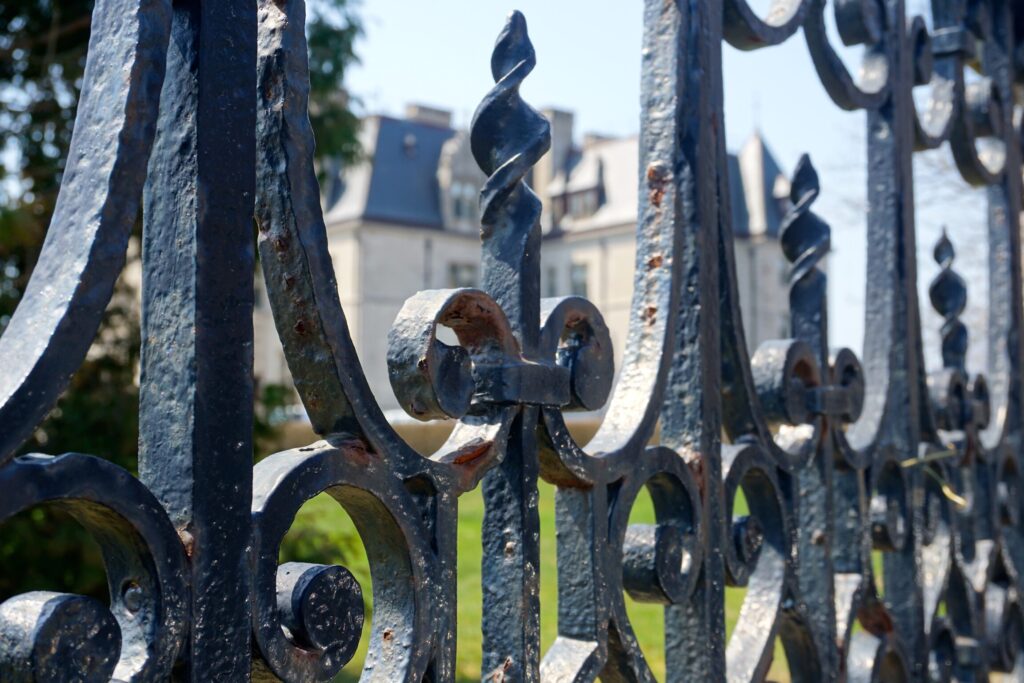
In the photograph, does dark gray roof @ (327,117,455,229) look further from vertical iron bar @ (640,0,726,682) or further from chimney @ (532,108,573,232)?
vertical iron bar @ (640,0,726,682)

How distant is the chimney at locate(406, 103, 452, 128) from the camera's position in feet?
128

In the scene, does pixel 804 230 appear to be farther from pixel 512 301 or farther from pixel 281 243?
pixel 281 243

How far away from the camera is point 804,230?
5.84ft

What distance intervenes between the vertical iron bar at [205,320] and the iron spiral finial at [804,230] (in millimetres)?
1081

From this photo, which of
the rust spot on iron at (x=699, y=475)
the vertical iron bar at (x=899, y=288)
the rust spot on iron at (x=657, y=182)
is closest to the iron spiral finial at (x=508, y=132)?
the rust spot on iron at (x=657, y=182)

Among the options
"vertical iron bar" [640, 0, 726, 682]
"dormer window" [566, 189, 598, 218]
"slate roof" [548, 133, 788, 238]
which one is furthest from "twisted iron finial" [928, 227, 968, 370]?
"dormer window" [566, 189, 598, 218]

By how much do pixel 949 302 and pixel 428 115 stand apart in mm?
37952

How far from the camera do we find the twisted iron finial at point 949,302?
8.01 feet

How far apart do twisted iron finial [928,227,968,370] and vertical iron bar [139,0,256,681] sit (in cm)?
191

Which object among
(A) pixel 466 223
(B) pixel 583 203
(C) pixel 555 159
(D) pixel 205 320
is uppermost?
(C) pixel 555 159

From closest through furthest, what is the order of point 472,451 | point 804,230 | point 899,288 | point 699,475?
point 472,451 < point 699,475 < point 804,230 < point 899,288

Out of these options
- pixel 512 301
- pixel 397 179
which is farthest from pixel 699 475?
pixel 397 179

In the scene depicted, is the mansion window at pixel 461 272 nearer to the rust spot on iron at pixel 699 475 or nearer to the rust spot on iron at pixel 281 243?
the rust spot on iron at pixel 699 475

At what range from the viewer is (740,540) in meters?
1.53
